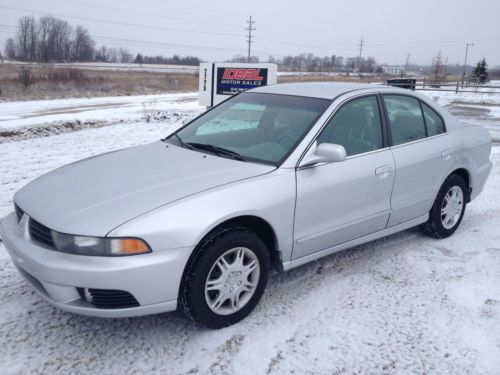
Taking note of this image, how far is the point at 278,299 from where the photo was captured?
340 cm

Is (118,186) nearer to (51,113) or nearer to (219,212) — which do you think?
(219,212)

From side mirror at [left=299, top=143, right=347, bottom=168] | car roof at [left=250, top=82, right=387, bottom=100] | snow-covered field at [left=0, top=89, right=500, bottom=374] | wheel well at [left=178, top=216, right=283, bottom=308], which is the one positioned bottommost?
snow-covered field at [left=0, top=89, right=500, bottom=374]

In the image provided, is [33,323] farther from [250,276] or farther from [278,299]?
[278,299]

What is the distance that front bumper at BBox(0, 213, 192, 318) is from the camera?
248cm

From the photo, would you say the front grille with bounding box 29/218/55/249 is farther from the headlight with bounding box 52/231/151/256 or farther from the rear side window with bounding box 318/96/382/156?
the rear side window with bounding box 318/96/382/156

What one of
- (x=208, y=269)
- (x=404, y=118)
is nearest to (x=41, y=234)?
(x=208, y=269)

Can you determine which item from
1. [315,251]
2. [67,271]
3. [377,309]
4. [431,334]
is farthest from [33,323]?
[431,334]

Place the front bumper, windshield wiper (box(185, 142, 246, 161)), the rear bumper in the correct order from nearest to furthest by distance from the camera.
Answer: the front bumper → windshield wiper (box(185, 142, 246, 161)) → the rear bumper

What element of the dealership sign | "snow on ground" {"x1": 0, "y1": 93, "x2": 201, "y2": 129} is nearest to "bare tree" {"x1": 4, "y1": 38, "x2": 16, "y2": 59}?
"snow on ground" {"x1": 0, "y1": 93, "x2": 201, "y2": 129}

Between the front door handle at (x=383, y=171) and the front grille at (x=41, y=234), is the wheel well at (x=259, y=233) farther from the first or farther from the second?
the front door handle at (x=383, y=171)

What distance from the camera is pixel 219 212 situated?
9.05 feet

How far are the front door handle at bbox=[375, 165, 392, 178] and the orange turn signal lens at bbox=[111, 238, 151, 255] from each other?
6.74 ft

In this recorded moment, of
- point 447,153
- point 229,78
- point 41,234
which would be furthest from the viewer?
point 229,78

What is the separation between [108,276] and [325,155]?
1648 millimetres
